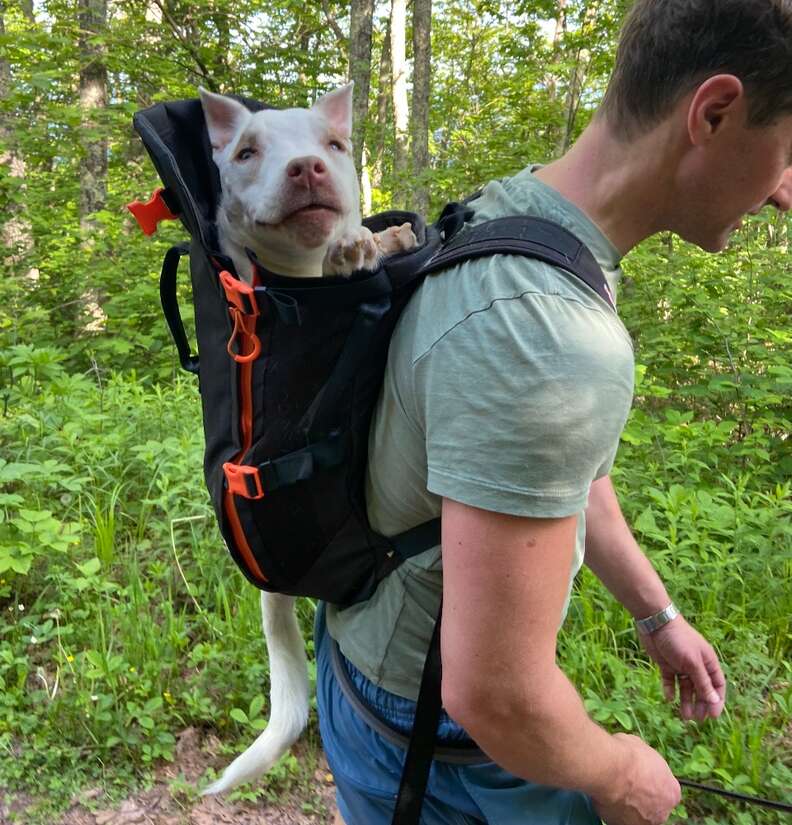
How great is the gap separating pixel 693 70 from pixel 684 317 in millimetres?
4871

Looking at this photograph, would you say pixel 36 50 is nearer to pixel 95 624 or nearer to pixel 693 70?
pixel 95 624

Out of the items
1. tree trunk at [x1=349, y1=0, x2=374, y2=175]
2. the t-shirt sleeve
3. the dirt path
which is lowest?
the dirt path

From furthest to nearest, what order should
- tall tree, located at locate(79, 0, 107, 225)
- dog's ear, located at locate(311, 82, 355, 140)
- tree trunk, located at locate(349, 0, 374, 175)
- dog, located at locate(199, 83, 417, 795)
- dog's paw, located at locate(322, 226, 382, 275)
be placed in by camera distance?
tree trunk, located at locate(349, 0, 374, 175)
tall tree, located at locate(79, 0, 107, 225)
dog's ear, located at locate(311, 82, 355, 140)
dog, located at locate(199, 83, 417, 795)
dog's paw, located at locate(322, 226, 382, 275)

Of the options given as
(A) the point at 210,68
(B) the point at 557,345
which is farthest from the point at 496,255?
(A) the point at 210,68

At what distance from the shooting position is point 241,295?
1.12 meters

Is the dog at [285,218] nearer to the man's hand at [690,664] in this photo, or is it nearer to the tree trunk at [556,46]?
the man's hand at [690,664]

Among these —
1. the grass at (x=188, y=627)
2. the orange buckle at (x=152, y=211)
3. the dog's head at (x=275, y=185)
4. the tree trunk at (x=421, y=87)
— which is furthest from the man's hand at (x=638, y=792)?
the tree trunk at (x=421, y=87)

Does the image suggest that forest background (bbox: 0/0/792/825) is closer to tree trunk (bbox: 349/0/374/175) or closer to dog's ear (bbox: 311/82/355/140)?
tree trunk (bbox: 349/0/374/175)

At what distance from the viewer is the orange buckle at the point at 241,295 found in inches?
43.7

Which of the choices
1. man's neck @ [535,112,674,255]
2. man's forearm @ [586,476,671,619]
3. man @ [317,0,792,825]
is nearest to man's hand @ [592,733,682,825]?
man @ [317,0,792,825]

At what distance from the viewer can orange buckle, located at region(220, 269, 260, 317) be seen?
1109 mm

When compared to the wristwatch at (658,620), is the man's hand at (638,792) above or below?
above

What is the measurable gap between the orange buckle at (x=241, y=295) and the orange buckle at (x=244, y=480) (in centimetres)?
25

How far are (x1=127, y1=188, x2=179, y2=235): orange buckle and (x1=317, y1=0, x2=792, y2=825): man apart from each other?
0.62m
